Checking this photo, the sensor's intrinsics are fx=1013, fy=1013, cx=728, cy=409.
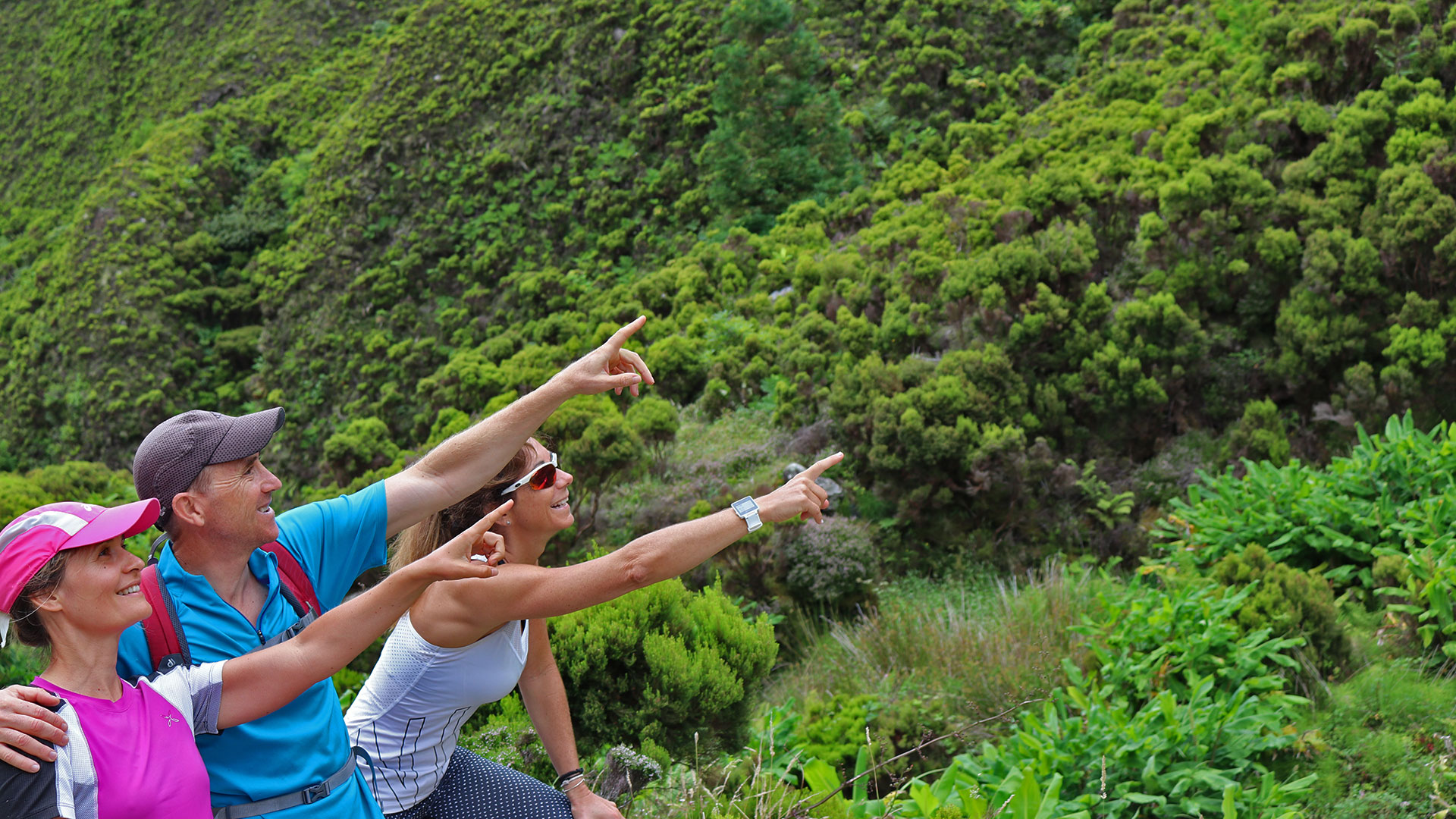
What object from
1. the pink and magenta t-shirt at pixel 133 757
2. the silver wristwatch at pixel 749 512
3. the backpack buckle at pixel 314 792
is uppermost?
the silver wristwatch at pixel 749 512

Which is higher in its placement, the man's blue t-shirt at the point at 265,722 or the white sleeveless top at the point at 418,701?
the man's blue t-shirt at the point at 265,722

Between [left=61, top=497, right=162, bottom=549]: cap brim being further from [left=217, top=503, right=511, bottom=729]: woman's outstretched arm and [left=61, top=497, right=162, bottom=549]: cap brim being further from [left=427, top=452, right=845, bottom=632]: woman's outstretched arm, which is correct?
[left=427, top=452, right=845, bottom=632]: woman's outstretched arm

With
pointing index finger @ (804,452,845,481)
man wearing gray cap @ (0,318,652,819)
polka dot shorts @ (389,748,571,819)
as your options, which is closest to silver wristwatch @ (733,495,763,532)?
pointing index finger @ (804,452,845,481)

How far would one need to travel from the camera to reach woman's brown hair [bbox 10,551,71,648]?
1.61 meters

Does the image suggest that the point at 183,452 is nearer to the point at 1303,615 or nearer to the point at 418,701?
the point at 418,701

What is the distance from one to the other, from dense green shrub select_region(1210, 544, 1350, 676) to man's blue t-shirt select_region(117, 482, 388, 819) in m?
3.69

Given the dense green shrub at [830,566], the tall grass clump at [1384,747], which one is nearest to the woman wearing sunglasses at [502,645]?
the tall grass clump at [1384,747]

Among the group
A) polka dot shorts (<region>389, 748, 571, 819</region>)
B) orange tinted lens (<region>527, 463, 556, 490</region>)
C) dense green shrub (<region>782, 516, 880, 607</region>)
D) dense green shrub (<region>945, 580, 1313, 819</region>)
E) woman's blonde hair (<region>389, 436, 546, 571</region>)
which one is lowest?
dense green shrub (<region>782, 516, 880, 607</region>)

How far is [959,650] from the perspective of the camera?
4879 millimetres

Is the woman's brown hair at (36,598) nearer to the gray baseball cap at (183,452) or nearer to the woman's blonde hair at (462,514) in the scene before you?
the gray baseball cap at (183,452)

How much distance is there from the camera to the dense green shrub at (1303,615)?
4.23m

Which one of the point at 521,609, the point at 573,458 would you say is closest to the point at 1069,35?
the point at 573,458

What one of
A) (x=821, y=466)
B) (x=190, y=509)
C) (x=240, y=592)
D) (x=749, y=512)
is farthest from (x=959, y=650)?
(x=190, y=509)

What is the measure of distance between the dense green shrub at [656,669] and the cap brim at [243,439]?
1.90 metres
